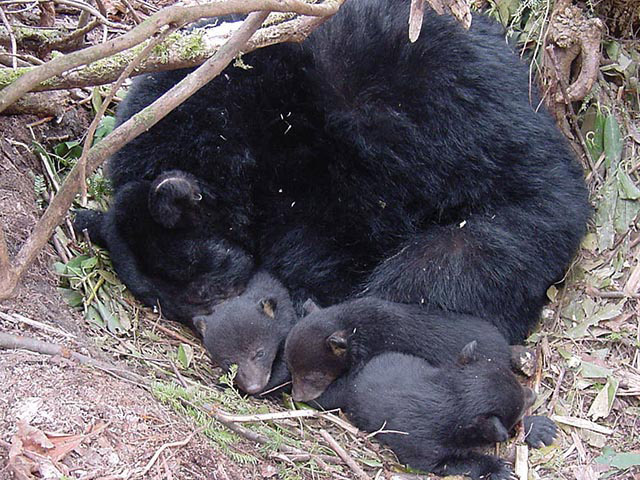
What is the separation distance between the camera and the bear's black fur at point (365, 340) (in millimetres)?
3639

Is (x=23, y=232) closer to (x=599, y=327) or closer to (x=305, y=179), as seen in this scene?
(x=305, y=179)

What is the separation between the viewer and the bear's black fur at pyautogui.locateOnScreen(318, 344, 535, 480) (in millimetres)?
3254

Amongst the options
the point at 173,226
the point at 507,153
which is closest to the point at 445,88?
the point at 507,153

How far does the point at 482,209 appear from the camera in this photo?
4070 mm

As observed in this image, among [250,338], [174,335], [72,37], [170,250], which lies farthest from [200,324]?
[72,37]

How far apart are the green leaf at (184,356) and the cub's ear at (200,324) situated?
0.39ft

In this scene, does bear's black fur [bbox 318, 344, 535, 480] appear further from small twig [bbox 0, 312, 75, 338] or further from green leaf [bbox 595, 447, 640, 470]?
small twig [bbox 0, 312, 75, 338]

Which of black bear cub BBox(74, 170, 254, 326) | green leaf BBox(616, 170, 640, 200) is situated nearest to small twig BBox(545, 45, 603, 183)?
green leaf BBox(616, 170, 640, 200)

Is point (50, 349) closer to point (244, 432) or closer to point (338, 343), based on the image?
point (244, 432)

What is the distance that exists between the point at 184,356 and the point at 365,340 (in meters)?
0.94

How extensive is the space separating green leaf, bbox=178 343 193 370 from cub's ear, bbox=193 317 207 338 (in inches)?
4.6

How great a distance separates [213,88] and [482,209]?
1598mm

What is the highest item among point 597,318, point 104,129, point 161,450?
point 104,129

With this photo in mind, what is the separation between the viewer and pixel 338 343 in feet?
11.9
